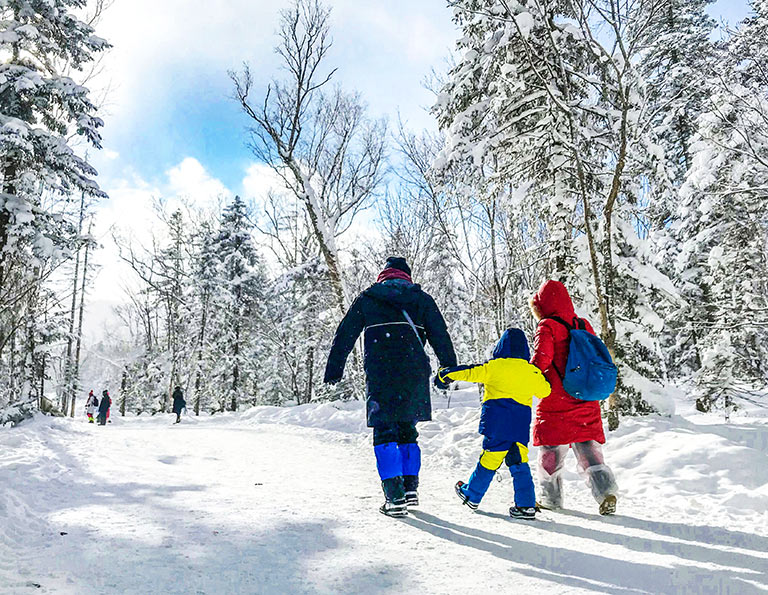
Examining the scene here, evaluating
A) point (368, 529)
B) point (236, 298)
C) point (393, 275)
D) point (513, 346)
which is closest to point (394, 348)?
point (393, 275)

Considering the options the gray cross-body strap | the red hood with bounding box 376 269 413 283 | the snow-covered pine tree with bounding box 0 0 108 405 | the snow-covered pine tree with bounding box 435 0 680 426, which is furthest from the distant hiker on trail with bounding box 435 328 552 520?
the snow-covered pine tree with bounding box 0 0 108 405

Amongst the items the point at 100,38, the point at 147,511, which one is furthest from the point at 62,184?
the point at 147,511

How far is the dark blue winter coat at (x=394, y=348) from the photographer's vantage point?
4.34 metres

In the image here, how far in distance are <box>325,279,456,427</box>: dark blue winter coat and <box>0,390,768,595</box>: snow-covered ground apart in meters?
0.86

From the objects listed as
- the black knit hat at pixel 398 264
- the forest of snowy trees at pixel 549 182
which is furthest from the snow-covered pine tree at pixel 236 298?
the black knit hat at pixel 398 264

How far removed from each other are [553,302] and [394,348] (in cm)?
152

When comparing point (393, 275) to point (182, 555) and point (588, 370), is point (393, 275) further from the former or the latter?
point (182, 555)

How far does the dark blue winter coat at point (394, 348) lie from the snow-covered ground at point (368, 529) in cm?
86

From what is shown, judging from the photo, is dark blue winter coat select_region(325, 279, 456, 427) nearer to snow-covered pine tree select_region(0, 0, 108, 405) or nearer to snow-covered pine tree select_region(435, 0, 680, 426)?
snow-covered pine tree select_region(435, 0, 680, 426)

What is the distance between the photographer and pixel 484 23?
10.9 metres

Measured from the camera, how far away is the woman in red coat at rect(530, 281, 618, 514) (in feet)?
14.3

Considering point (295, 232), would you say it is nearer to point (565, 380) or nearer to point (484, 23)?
point (484, 23)

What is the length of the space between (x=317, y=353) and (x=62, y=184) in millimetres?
22866

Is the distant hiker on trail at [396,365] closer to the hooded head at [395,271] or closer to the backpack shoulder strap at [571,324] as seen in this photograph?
the hooded head at [395,271]
